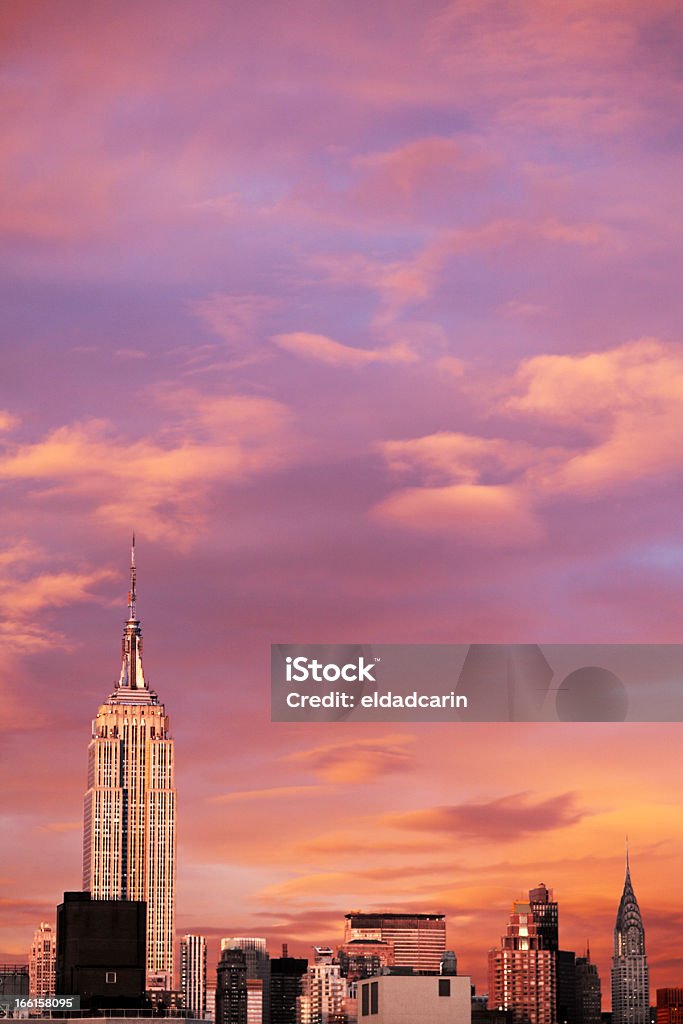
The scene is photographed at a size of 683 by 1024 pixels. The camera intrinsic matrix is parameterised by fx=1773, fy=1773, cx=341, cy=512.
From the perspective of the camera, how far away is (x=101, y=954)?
136125 mm

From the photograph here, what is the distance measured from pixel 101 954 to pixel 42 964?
38.1ft

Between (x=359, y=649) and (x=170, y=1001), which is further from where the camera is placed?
(x=170, y=1001)

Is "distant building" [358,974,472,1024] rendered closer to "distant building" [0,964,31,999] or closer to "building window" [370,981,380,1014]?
"building window" [370,981,380,1014]

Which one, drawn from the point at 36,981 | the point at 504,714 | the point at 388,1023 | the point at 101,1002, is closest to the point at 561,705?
the point at 504,714

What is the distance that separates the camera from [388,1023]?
10581 centimetres

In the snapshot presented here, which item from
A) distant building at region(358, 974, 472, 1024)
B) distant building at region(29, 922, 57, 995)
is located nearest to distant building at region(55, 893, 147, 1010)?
distant building at region(29, 922, 57, 995)

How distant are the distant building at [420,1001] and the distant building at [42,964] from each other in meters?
38.2

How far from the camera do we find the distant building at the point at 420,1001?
106750 millimetres

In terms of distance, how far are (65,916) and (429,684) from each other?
84765 mm

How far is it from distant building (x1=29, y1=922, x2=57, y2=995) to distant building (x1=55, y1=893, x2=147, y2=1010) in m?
1.80

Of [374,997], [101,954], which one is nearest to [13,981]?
[101,954]

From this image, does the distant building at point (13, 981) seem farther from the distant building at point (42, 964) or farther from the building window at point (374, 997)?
the building window at point (374, 997)

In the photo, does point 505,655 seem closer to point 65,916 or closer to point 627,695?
point 627,695

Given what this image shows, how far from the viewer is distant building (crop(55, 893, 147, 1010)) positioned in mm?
133750
